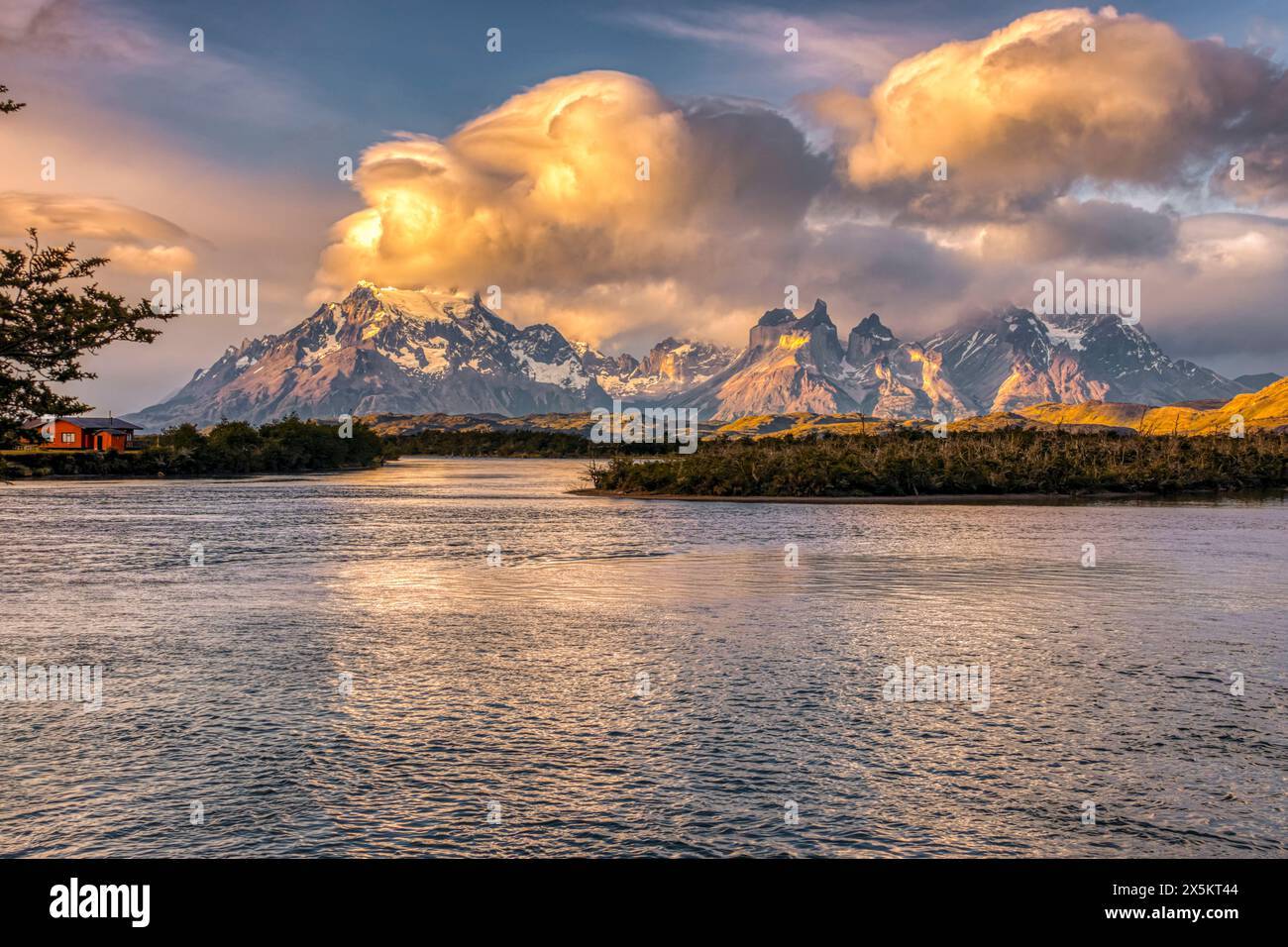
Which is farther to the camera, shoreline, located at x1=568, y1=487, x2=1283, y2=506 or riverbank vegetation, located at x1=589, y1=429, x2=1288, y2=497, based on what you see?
riverbank vegetation, located at x1=589, y1=429, x2=1288, y2=497

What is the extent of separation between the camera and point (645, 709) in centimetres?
2242

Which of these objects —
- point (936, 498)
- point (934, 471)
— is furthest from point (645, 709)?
point (934, 471)

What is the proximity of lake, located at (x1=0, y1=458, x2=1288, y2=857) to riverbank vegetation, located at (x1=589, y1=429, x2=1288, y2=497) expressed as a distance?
67.0m

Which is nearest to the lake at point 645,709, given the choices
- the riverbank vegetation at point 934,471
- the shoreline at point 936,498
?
the shoreline at point 936,498

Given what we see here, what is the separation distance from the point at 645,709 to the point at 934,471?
105332 millimetres

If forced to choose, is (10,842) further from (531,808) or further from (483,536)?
(483,536)

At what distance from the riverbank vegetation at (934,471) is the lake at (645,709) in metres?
67.0

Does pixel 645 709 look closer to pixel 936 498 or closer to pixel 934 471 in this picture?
pixel 936 498

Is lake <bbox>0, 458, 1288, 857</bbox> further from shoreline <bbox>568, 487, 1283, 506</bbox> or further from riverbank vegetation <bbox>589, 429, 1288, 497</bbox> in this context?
riverbank vegetation <bbox>589, 429, 1288, 497</bbox>

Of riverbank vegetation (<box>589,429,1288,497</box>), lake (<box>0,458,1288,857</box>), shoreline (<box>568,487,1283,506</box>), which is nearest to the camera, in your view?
lake (<box>0,458,1288,857</box>)

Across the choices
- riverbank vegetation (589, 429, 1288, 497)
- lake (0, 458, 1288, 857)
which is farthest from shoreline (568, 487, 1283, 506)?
lake (0, 458, 1288, 857)

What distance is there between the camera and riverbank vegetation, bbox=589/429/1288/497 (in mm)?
120875
